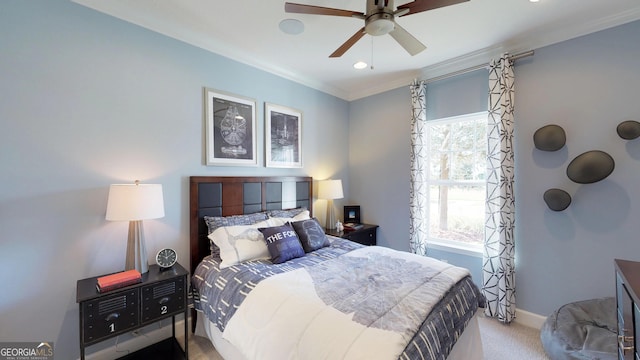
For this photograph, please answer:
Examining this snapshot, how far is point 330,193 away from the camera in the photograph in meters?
3.51

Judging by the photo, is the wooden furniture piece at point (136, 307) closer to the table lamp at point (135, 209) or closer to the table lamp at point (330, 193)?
the table lamp at point (135, 209)

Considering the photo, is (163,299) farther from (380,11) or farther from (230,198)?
(380,11)

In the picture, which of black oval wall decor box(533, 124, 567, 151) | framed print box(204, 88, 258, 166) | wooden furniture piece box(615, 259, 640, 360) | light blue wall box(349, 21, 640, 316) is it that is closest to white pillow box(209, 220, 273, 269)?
framed print box(204, 88, 258, 166)

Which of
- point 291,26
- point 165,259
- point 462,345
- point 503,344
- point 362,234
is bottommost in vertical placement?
point 503,344

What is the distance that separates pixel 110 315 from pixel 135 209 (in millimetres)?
720

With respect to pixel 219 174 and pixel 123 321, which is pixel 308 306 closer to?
pixel 123 321

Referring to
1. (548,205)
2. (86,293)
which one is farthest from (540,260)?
(86,293)

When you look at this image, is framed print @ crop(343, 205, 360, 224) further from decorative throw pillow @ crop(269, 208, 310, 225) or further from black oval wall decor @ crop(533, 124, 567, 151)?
black oval wall decor @ crop(533, 124, 567, 151)

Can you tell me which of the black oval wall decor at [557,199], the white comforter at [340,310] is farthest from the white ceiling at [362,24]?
the white comforter at [340,310]

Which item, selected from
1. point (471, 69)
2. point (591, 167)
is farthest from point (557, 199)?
point (471, 69)

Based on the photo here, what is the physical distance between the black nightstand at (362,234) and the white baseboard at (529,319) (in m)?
1.81

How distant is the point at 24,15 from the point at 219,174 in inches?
68.3

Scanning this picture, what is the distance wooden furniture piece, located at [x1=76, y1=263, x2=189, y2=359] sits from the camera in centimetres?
161

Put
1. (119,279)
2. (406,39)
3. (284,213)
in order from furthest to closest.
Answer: (284,213), (406,39), (119,279)
